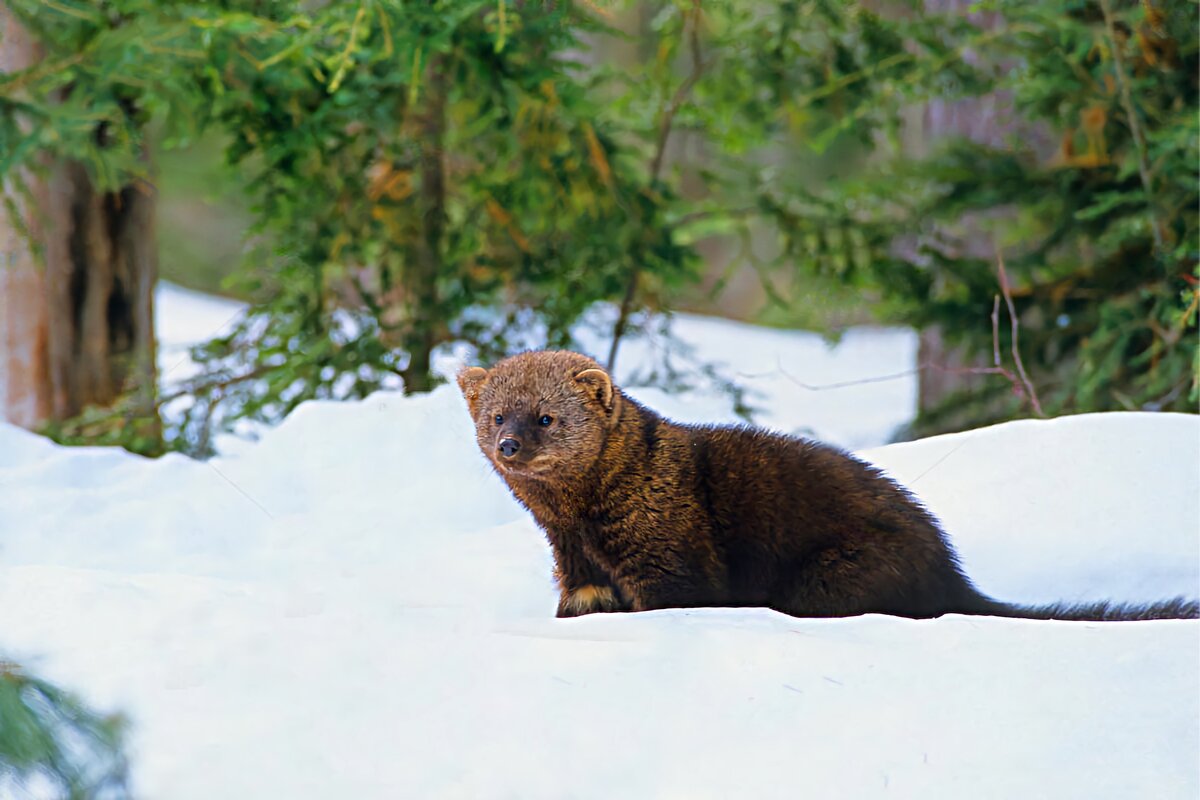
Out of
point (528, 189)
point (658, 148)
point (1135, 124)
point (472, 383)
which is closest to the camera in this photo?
point (472, 383)

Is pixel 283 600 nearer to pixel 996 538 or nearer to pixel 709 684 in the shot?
pixel 709 684

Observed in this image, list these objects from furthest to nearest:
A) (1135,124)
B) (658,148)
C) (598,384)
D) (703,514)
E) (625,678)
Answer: (658,148) < (1135,124) < (598,384) < (703,514) < (625,678)

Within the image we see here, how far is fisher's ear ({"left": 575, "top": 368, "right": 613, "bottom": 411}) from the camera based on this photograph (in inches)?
165

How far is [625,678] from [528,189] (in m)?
4.95

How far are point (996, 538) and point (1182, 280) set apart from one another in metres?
2.46

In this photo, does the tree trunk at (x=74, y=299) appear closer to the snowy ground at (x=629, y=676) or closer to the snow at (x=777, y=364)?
the snow at (x=777, y=364)

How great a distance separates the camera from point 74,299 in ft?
25.4

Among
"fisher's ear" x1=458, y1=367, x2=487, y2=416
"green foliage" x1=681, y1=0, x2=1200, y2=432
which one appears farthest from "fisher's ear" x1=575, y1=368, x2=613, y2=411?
"green foliage" x1=681, y1=0, x2=1200, y2=432

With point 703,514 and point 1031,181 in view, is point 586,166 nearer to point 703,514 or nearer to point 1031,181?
point 1031,181

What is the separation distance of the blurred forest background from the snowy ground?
85.8 inches

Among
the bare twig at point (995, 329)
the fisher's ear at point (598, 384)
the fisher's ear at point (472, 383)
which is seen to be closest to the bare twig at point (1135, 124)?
the bare twig at point (995, 329)

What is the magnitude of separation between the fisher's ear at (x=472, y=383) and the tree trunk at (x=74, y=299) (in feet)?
12.4

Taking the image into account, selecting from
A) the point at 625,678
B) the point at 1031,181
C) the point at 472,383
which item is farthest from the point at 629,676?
the point at 1031,181

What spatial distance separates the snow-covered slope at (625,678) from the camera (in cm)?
261
